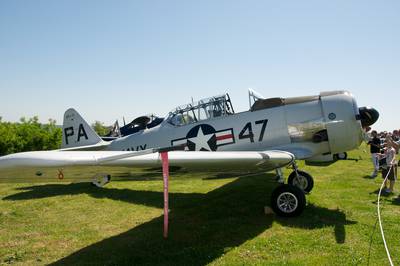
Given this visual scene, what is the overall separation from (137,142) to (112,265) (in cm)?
543

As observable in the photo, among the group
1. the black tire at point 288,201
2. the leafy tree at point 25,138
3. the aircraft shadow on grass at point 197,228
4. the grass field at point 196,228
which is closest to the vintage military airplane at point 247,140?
the black tire at point 288,201

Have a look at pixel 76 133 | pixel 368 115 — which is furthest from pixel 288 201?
pixel 76 133

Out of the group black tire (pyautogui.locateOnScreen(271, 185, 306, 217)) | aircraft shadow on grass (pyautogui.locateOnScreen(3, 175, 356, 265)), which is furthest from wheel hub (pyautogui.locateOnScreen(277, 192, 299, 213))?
aircraft shadow on grass (pyautogui.locateOnScreen(3, 175, 356, 265))

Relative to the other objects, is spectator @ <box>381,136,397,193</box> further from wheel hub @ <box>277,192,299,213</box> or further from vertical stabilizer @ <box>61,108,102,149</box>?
vertical stabilizer @ <box>61,108,102,149</box>

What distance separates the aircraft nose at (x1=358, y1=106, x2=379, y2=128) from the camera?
7.21 metres

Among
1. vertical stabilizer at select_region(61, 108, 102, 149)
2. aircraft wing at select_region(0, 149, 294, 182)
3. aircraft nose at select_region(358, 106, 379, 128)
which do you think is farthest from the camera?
vertical stabilizer at select_region(61, 108, 102, 149)

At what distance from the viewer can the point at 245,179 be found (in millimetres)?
10797

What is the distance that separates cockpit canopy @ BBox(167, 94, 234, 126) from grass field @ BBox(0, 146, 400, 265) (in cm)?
204

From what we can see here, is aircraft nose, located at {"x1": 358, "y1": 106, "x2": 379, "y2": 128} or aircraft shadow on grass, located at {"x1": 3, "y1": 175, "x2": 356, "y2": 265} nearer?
aircraft shadow on grass, located at {"x1": 3, "y1": 175, "x2": 356, "y2": 265}

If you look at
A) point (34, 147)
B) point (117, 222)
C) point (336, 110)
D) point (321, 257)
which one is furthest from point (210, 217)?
point (34, 147)

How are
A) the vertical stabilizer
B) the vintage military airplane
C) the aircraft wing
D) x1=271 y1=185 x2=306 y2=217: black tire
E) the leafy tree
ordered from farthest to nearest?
the leafy tree
the vertical stabilizer
x1=271 y1=185 x2=306 y2=217: black tire
the vintage military airplane
the aircraft wing

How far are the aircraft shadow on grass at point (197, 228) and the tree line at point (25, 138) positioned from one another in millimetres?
11599

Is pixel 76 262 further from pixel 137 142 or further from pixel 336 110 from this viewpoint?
pixel 336 110

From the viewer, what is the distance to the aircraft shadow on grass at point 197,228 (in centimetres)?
446
